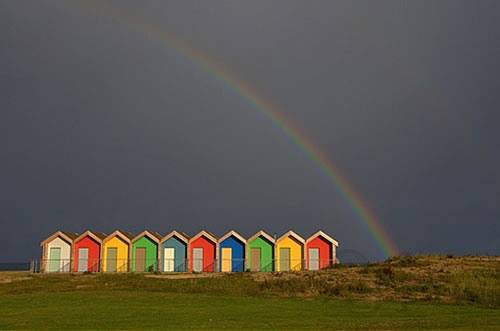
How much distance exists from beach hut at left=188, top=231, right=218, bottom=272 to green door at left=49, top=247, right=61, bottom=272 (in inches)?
530

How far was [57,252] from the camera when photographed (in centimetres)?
6456

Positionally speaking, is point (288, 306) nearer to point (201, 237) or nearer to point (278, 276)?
point (278, 276)

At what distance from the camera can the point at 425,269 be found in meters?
48.0

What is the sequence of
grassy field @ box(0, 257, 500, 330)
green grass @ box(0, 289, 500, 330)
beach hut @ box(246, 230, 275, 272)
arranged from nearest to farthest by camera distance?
green grass @ box(0, 289, 500, 330) → grassy field @ box(0, 257, 500, 330) → beach hut @ box(246, 230, 275, 272)

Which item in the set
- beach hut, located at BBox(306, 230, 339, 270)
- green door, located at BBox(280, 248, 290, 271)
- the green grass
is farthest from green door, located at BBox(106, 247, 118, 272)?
the green grass

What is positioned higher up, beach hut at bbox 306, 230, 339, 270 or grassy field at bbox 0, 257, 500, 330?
beach hut at bbox 306, 230, 339, 270

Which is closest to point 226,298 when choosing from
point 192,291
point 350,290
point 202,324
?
point 192,291

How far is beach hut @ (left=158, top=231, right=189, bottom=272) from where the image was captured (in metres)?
64.1

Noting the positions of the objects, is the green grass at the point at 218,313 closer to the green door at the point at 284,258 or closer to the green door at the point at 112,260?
the green door at the point at 112,260

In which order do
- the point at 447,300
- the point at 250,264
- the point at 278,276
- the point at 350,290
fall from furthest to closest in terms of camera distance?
the point at 250,264
the point at 278,276
the point at 350,290
the point at 447,300

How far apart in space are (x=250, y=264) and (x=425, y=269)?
20557mm

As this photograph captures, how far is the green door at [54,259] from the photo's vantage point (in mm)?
64062

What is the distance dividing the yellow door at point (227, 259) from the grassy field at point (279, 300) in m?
14.5

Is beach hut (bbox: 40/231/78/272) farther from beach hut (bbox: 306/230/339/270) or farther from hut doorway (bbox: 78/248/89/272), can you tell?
beach hut (bbox: 306/230/339/270)
